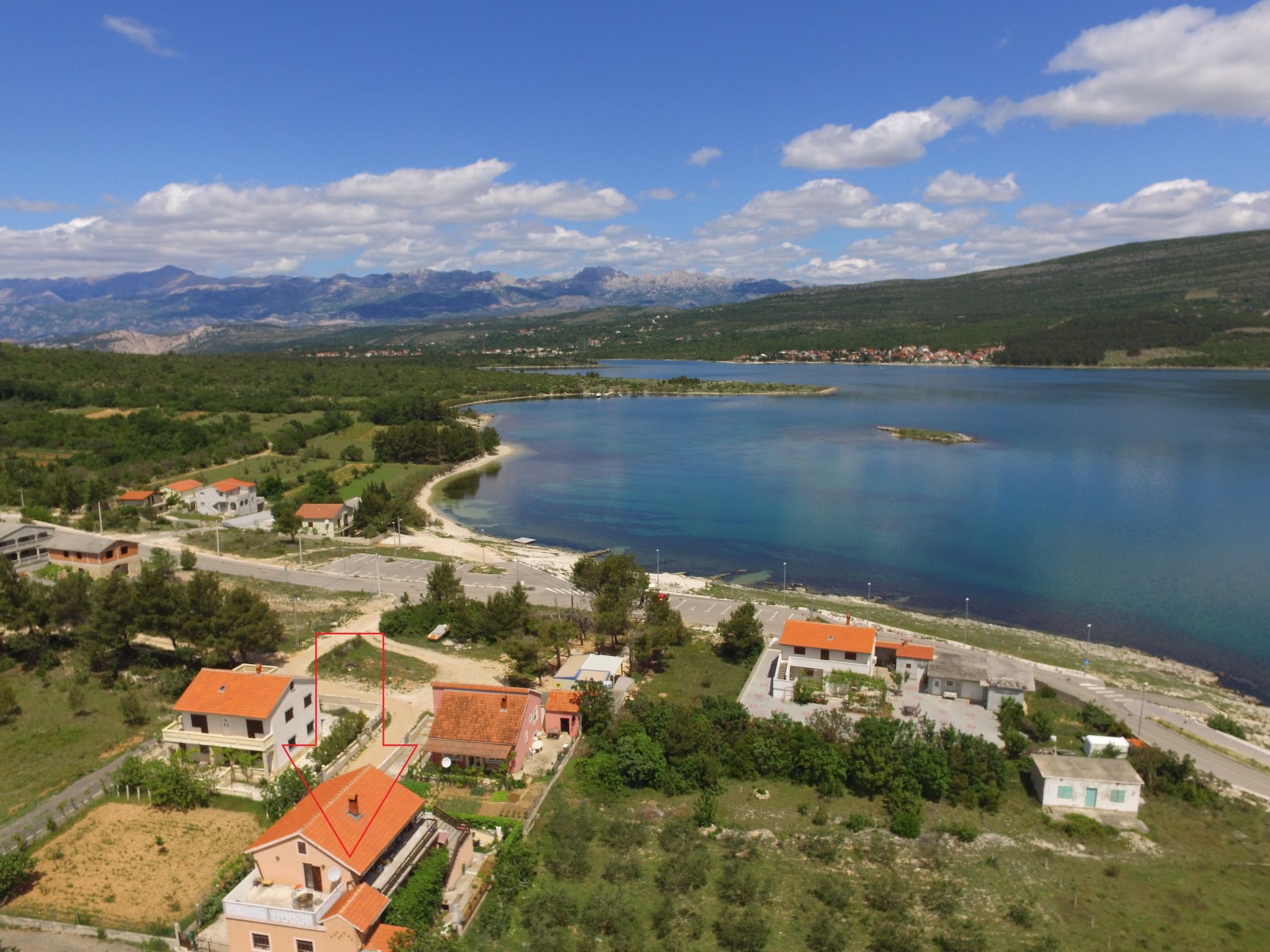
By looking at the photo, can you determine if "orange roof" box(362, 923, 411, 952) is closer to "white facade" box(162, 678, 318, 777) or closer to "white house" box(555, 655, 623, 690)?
"white facade" box(162, 678, 318, 777)

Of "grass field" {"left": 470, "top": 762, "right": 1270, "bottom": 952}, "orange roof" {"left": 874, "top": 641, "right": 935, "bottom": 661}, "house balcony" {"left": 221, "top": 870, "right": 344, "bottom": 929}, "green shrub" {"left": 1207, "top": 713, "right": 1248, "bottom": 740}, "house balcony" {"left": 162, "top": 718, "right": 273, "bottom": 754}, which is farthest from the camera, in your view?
"orange roof" {"left": 874, "top": 641, "right": 935, "bottom": 661}

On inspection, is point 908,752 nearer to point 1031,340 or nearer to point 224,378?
point 224,378

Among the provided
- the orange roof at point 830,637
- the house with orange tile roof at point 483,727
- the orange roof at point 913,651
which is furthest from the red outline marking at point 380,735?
the orange roof at point 913,651

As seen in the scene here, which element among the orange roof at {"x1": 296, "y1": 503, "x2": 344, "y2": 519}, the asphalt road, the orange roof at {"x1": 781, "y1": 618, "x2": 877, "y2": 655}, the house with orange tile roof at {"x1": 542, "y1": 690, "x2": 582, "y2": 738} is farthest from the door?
the orange roof at {"x1": 296, "y1": 503, "x2": 344, "y2": 519}

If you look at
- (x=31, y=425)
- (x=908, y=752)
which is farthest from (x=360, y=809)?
(x=31, y=425)

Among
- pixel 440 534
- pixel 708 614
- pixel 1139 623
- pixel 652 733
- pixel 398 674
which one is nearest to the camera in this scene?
pixel 652 733

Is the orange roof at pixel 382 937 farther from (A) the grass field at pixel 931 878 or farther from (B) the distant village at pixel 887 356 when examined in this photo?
(B) the distant village at pixel 887 356
